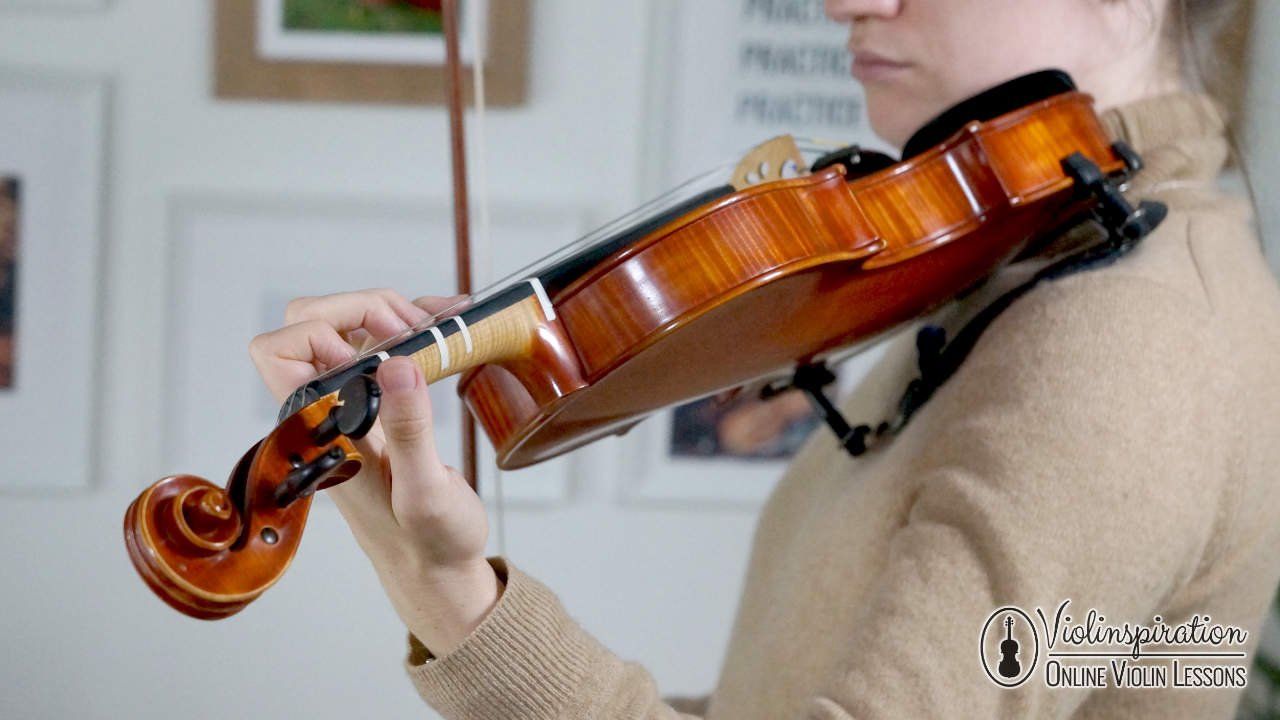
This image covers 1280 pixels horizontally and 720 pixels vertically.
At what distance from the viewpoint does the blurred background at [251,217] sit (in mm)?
1448

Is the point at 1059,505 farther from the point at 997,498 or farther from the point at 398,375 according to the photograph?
the point at 398,375

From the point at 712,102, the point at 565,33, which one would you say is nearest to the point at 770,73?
the point at 712,102

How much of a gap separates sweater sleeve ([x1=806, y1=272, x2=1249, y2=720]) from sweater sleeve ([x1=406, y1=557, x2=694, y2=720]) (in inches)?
4.6

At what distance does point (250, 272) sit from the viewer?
1485 millimetres

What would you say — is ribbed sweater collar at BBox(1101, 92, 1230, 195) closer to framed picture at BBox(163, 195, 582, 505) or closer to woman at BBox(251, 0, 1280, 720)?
woman at BBox(251, 0, 1280, 720)

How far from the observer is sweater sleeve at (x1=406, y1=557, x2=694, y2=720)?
0.58 m

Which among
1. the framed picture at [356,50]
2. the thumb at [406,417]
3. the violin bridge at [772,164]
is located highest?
the framed picture at [356,50]

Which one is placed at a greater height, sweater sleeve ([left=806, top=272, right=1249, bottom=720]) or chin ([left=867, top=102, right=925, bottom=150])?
chin ([left=867, top=102, right=925, bottom=150])

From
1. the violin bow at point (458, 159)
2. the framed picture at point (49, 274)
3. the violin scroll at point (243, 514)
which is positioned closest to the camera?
the violin scroll at point (243, 514)

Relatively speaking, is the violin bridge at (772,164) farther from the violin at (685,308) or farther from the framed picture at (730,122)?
the framed picture at (730,122)

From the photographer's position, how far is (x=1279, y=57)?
1512 mm

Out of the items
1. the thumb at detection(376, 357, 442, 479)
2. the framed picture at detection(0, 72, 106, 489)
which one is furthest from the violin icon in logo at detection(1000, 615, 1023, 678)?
the framed picture at detection(0, 72, 106, 489)

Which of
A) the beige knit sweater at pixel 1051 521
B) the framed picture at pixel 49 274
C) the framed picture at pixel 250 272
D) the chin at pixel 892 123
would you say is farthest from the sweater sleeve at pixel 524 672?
the framed picture at pixel 49 274

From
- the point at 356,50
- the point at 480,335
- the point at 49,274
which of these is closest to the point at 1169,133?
the point at 480,335
